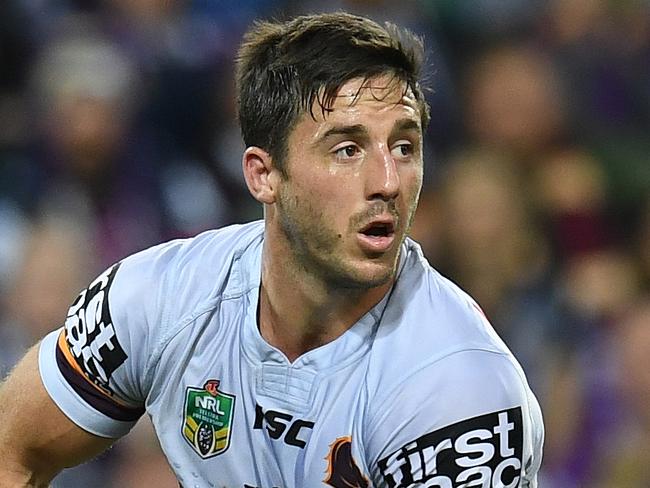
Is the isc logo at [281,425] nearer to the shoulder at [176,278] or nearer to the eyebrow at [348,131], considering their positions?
the shoulder at [176,278]

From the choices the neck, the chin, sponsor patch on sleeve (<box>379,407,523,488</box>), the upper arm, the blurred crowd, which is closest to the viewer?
sponsor patch on sleeve (<box>379,407,523,488</box>)

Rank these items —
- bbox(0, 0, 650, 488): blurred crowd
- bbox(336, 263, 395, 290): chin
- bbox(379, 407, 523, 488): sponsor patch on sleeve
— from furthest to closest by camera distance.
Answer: bbox(0, 0, 650, 488): blurred crowd < bbox(336, 263, 395, 290): chin < bbox(379, 407, 523, 488): sponsor patch on sleeve

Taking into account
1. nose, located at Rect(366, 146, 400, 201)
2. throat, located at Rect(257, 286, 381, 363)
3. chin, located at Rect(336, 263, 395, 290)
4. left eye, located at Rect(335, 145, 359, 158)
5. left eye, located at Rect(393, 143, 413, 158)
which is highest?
left eye, located at Rect(335, 145, 359, 158)

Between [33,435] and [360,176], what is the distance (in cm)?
77

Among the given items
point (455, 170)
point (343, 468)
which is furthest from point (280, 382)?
point (455, 170)

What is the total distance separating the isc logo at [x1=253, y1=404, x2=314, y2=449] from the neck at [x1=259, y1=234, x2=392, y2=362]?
3.9 inches

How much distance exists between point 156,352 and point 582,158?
227cm

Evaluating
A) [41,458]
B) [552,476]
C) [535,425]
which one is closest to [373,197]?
[535,425]

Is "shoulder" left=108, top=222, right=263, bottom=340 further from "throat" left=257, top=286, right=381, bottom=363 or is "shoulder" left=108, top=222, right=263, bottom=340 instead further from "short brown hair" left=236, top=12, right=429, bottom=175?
"short brown hair" left=236, top=12, right=429, bottom=175

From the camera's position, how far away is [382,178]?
75.5 inches

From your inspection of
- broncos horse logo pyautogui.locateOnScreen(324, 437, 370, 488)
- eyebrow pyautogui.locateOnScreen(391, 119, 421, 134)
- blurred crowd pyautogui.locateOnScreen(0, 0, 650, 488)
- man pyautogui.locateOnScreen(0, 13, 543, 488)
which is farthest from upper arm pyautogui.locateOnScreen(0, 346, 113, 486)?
blurred crowd pyautogui.locateOnScreen(0, 0, 650, 488)

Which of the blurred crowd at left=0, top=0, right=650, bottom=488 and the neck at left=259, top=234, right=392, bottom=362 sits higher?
the neck at left=259, top=234, right=392, bottom=362

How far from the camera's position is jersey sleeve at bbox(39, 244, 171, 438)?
7.02ft

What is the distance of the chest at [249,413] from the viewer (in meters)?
2.00
